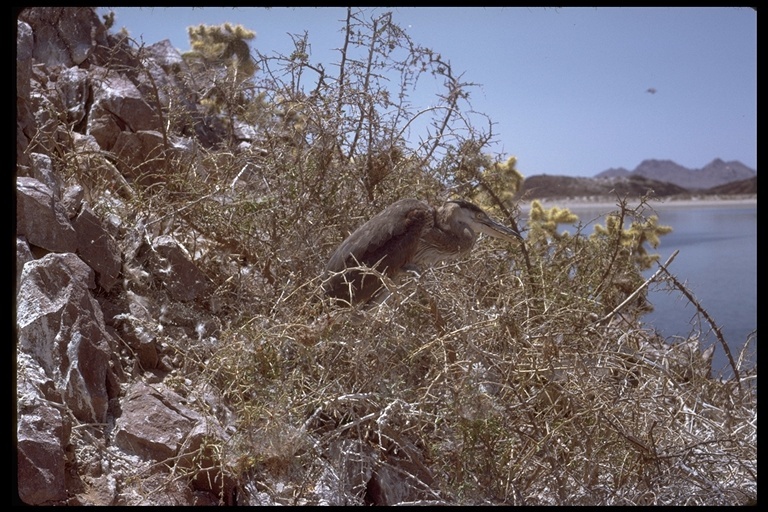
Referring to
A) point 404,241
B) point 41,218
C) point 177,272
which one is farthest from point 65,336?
point 404,241

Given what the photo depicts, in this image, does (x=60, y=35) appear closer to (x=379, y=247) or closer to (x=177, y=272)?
(x=177, y=272)

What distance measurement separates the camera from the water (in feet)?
17.9

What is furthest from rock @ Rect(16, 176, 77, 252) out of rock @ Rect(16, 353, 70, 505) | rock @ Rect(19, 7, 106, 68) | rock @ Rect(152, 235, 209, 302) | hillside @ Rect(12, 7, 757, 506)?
rock @ Rect(19, 7, 106, 68)

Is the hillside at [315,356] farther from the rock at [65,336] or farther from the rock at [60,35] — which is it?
the rock at [60,35]

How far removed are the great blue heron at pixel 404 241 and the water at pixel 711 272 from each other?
3.32 ft

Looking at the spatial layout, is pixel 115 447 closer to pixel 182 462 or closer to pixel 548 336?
pixel 182 462

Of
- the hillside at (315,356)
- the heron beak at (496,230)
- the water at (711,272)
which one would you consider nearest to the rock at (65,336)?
the hillside at (315,356)

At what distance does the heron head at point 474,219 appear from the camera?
17.3 ft

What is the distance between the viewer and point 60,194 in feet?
15.5

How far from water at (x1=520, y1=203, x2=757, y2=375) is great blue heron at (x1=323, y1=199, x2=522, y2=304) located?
101 cm

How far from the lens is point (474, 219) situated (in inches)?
208

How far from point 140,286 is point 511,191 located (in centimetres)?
427

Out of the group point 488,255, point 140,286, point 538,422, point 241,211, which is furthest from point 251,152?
point 538,422

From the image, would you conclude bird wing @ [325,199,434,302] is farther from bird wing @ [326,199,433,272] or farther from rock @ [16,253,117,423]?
rock @ [16,253,117,423]
